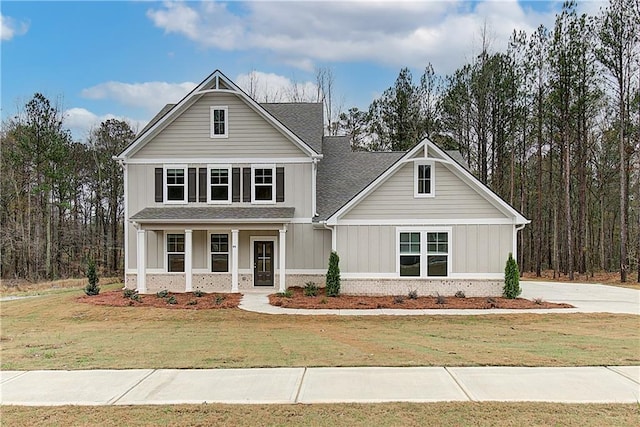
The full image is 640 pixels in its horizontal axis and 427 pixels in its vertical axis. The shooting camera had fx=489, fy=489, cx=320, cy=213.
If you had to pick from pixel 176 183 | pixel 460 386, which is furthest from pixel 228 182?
pixel 460 386

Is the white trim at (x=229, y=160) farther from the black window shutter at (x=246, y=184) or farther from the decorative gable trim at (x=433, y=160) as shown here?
the decorative gable trim at (x=433, y=160)

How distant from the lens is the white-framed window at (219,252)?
64.5ft

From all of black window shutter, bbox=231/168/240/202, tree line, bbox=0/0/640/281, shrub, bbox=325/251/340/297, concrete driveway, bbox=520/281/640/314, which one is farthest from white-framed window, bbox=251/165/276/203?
tree line, bbox=0/0/640/281

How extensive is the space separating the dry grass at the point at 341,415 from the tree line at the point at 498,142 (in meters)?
22.8

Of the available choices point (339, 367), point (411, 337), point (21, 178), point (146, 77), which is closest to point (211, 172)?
point (146, 77)

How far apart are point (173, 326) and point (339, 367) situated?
6.34 metres

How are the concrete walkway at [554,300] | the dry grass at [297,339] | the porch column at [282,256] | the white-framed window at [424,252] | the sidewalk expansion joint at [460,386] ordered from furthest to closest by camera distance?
the porch column at [282,256]
the white-framed window at [424,252]
the concrete walkway at [554,300]
the dry grass at [297,339]
the sidewalk expansion joint at [460,386]

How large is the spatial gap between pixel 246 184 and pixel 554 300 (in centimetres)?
1212

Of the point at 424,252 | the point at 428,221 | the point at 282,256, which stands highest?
the point at 428,221

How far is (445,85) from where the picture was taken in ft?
117

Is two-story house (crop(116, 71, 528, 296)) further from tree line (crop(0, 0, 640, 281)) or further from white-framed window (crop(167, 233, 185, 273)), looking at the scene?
tree line (crop(0, 0, 640, 281))

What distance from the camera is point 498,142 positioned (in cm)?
3200

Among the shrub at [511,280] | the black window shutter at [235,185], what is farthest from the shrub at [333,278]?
the shrub at [511,280]

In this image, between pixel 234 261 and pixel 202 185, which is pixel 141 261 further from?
pixel 202 185
